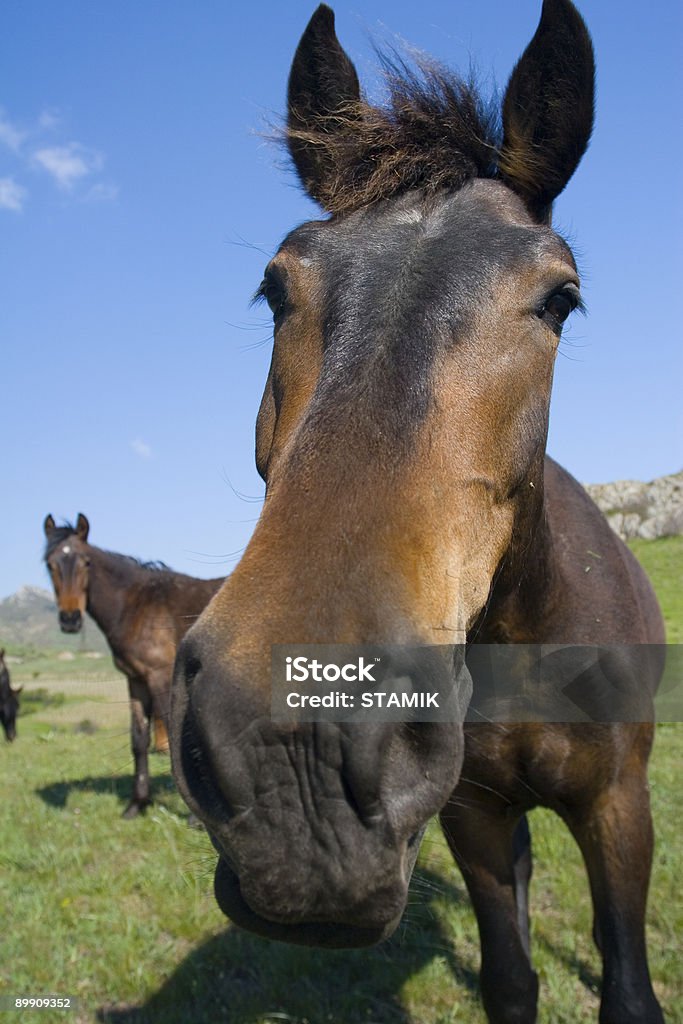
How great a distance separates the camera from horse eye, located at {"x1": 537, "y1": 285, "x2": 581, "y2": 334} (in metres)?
2.22

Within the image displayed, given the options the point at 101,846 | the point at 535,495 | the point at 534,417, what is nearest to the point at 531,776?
the point at 535,495

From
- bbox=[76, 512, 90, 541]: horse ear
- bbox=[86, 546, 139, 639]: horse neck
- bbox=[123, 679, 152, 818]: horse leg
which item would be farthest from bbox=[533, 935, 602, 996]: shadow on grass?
bbox=[76, 512, 90, 541]: horse ear

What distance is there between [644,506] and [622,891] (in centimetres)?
3225

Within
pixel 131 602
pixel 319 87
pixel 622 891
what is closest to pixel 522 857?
pixel 622 891

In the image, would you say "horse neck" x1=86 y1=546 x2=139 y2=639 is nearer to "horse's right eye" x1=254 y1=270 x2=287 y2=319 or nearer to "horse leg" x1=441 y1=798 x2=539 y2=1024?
"horse leg" x1=441 y1=798 x2=539 y2=1024

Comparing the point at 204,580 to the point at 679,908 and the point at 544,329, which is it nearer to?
the point at 679,908

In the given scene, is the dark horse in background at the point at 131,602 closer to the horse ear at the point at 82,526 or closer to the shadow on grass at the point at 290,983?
the horse ear at the point at 82,526

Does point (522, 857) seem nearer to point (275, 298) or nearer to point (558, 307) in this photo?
point (558, 307)

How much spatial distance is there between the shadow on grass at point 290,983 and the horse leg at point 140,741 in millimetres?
3000

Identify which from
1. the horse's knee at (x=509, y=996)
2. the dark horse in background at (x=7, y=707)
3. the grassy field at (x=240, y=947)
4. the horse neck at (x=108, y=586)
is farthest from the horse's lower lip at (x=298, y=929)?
the dark horse in background at (x=7, y=707)

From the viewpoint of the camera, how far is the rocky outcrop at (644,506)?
2500cm

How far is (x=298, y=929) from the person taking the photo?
57.3 inches

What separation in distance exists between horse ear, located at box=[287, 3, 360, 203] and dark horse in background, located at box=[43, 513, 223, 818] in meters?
7.93

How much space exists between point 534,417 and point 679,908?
3.84 meters
